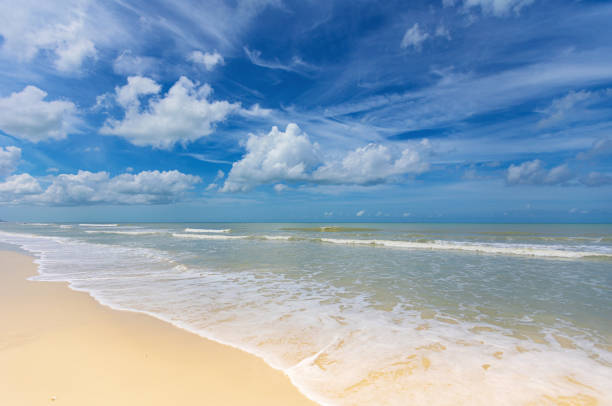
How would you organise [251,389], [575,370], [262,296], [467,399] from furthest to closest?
1. [262,296]
2. [575,370]
3. [251,389]
4. [467,399]

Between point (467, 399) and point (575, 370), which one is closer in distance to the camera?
point (467, 399)

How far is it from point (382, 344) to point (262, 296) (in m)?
4.05

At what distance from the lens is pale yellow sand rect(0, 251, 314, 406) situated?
11.0 ft

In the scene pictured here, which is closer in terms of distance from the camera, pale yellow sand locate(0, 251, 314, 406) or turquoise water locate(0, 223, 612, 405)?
pale yellow sand locate(0, 251, 314, 406)

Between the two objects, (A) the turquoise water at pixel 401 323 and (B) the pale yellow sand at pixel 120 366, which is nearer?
(B) the pale yellow sand at pixel 120 366

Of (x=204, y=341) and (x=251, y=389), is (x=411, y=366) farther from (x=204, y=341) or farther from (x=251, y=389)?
(x=204, y=341)

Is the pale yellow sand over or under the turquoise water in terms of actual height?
over

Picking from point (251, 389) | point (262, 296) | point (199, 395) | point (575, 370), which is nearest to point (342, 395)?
point (251, 389)

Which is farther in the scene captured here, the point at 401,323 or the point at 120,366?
the point at 401,323

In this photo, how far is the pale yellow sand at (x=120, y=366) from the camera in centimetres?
337

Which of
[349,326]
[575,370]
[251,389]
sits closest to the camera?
[251,389]

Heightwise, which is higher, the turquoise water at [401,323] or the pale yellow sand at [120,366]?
the pale yellow sand at [120,366]

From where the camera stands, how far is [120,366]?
4086mm

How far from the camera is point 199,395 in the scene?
3.39 metres
